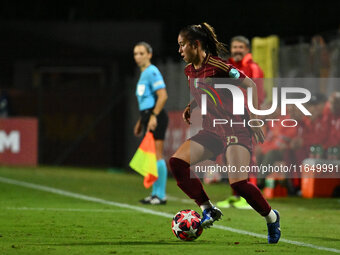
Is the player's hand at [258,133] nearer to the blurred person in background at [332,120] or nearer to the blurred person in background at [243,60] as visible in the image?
the blurred person in background at [243,60]

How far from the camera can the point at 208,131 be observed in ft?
28.1

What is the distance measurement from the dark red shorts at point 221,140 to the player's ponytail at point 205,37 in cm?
74

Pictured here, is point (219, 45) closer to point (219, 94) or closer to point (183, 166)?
point (219, 94)

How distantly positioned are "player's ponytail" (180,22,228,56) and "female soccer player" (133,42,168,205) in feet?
13.3

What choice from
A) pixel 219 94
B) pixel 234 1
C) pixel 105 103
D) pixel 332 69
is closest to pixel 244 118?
pixel 219 94

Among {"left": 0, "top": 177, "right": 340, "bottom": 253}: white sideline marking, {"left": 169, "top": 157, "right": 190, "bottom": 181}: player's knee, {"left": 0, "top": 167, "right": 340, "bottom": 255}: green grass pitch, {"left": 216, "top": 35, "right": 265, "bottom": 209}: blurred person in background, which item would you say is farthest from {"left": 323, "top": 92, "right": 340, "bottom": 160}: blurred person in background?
{"left": 169, "top": 157, "right": 190, "bottom": 181}: player's knee

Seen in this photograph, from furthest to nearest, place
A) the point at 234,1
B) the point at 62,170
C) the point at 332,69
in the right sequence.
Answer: the point at 234,1 → the point at 62,170 → the point at 332,69

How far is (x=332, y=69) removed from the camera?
52.7 feet

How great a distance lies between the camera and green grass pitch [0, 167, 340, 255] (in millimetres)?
8080

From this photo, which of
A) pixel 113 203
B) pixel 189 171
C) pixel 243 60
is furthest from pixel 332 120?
pixel 189 171

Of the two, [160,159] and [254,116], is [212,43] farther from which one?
[160,159]

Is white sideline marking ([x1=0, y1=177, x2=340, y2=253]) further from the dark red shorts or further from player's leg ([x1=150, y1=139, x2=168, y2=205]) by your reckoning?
the dark red shorts

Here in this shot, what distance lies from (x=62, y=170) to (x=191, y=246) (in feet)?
46.3

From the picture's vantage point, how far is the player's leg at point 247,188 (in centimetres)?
824
